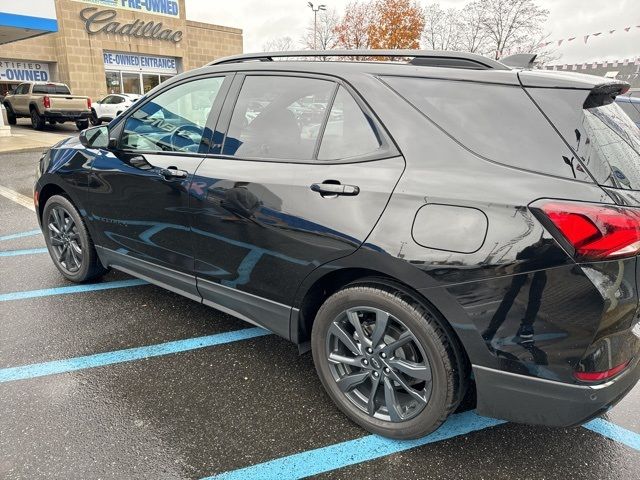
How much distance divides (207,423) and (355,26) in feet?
137

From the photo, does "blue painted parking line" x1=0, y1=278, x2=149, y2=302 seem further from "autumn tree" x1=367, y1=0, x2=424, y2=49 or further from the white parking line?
"autumn tree" x1=367, y1=0, x2=424, y2=49

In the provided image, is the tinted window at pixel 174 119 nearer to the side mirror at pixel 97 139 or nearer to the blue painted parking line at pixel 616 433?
the side mirror at pixel 97 139

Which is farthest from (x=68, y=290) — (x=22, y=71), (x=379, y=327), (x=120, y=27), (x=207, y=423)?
(x=120, y=27)

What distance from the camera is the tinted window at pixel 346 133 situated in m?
2.18

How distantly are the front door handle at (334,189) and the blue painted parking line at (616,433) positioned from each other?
1.65 metres

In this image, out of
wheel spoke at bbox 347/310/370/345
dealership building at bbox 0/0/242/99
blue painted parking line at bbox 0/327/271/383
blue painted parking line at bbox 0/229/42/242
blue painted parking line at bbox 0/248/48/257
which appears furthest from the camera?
dealership building at bbox 0/0/242/99

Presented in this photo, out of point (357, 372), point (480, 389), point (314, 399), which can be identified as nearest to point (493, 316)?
point (480, 389)

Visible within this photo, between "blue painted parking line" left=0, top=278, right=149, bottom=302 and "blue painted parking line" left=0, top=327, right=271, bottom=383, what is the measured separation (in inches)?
43.4

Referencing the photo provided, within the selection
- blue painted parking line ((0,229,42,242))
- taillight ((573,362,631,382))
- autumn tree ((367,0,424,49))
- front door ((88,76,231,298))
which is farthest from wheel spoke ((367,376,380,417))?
autumn tree ((367,0,424,49))

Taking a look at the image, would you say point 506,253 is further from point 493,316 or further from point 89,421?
point 89,421

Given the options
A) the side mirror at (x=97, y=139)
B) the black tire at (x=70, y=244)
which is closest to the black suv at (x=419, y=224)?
the side mirror at (x=97, y=139)

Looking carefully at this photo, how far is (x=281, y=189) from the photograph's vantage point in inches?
91.7

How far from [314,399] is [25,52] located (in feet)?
96.6

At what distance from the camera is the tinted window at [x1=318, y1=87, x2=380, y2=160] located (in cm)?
218
